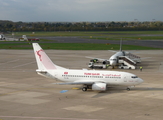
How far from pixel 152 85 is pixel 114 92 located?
33.0 ft

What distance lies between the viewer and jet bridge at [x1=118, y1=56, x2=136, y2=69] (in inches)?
3059

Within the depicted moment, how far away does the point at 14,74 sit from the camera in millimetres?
69062

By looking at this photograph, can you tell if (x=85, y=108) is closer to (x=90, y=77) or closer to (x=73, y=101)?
(x=73, y=101)

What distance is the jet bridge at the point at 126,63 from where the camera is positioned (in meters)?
77.7

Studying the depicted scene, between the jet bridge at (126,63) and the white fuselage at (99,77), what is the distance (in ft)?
89.6

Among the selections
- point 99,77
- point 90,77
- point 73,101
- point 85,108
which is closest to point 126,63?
point 99,77

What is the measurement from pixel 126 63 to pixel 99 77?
29.6 metres

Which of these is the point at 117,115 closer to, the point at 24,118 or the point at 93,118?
the point at 93,118

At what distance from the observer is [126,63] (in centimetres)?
7825

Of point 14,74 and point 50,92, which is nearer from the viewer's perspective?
point 50,92

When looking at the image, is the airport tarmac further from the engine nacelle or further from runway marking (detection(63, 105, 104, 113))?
the engine nacelle

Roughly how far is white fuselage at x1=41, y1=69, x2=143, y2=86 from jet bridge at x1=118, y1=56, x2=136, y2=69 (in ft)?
89.6

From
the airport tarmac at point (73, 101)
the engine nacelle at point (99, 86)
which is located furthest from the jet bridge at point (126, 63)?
the engine nacelle at point (99, 86)

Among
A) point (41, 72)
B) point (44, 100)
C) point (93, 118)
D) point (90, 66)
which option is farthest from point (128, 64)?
point (93, 118)
